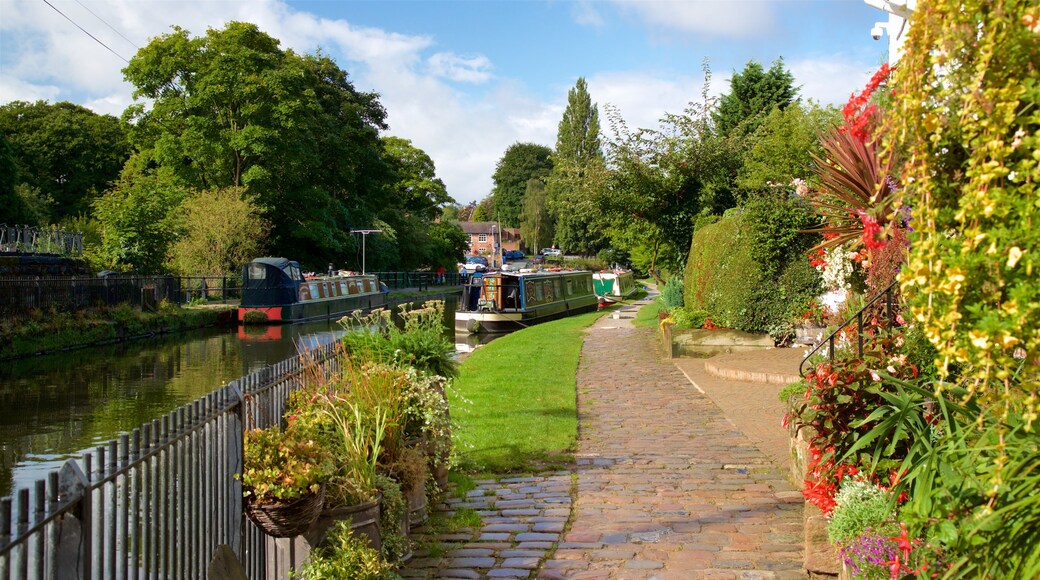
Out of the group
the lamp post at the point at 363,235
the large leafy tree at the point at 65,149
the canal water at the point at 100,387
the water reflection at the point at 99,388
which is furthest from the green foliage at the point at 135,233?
the large leafy tree at the point at 65,149

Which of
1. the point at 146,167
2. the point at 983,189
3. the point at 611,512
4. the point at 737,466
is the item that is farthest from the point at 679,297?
the point at 146,167

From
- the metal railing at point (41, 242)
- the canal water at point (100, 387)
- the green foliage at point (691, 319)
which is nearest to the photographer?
the canal water at point (100, 387)

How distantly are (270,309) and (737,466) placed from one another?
29.1 metres

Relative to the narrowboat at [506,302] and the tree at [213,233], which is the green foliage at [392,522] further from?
the tree at [213,233]

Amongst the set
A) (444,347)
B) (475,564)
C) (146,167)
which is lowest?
(475,564)

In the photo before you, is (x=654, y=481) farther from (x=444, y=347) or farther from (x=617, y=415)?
(x=617, y=415)

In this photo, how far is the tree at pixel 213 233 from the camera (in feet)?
127

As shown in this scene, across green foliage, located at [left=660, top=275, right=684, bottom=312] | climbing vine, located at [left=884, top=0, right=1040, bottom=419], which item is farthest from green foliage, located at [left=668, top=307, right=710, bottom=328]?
climbing vine, located at [left=884, top=0, right=1040, bottom=419]

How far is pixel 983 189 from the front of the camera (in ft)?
8.80

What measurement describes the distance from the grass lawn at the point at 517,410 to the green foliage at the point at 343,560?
2370 millimetres

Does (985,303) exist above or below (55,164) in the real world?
below

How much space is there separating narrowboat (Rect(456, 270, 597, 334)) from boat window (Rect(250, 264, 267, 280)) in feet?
27.7

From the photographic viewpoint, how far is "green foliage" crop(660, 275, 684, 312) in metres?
23.6

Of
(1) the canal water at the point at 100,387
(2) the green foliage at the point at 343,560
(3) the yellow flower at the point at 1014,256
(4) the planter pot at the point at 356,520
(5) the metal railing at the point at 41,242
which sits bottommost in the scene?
(1) the canal water at the point at 100,387
